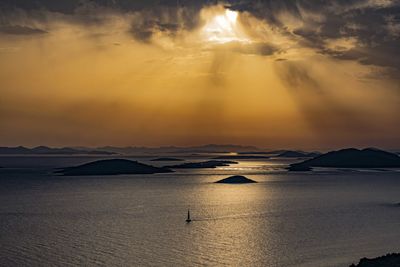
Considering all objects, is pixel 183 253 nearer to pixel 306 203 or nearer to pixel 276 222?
pixel 276 222

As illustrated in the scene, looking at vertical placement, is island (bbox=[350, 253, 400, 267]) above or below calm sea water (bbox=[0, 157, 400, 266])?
above

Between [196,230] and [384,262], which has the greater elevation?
[384,262]

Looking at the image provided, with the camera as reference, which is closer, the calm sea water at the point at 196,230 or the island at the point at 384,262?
the island at the point at 384,262

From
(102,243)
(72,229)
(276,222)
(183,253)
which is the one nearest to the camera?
(183,253)

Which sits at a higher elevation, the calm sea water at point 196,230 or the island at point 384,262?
the island at point 384,262

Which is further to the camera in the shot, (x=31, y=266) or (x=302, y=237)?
(x=302, y=237)

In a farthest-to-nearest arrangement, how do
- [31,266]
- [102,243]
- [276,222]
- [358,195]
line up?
[358,195] < [276,222] < [102,243] < [31,266]

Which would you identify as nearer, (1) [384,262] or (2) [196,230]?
(1) [384,262]

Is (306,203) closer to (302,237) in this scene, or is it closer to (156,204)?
(156,204)

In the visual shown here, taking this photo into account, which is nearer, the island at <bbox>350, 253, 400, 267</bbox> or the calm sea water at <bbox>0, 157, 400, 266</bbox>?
the island at <bbox>350, 253, 400, 267</bbox>

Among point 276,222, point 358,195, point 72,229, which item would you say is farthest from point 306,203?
point 72,229
